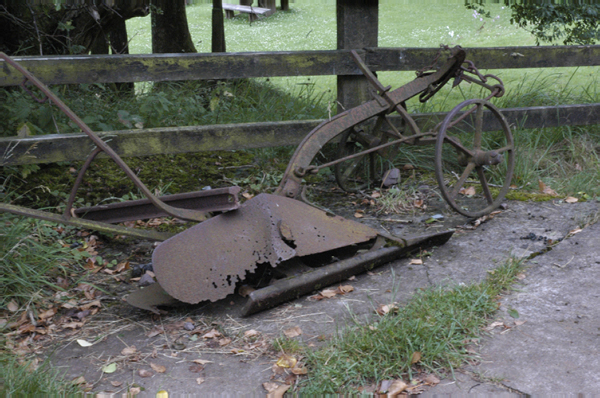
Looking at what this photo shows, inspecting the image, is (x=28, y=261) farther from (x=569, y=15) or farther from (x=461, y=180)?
(x=569, y=15)

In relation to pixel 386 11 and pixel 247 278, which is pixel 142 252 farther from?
pixel 386 11

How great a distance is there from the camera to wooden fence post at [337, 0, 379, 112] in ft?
14.0

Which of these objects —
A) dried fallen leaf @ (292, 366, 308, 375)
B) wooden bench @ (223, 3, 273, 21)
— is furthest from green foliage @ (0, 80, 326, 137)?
wooden bench @ (223, 3, 273, 21)

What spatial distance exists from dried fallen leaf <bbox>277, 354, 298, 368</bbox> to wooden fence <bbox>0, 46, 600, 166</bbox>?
201 cm

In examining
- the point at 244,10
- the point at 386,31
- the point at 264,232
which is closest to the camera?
the point at 264,232

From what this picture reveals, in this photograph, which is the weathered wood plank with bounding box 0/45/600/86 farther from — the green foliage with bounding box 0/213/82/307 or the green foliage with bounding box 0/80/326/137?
the green foliage with bounding box 0/213/82/307

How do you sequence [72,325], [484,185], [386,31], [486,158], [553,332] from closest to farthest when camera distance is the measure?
1. [553,332]
2. [72,325]
3. [486,158]
4. [484,185]
5. [386,31]

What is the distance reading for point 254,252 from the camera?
108 inches

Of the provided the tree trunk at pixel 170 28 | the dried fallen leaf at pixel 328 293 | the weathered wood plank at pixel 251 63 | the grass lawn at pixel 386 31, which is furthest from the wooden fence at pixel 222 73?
the tree trunk at pixel 170 28

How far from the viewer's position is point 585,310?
258 centimetres

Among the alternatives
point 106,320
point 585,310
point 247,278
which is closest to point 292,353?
point 247,278

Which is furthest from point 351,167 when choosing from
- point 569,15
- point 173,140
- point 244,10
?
point 244,10

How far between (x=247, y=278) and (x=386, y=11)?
15.7 m

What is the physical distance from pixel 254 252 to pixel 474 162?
1.75m
